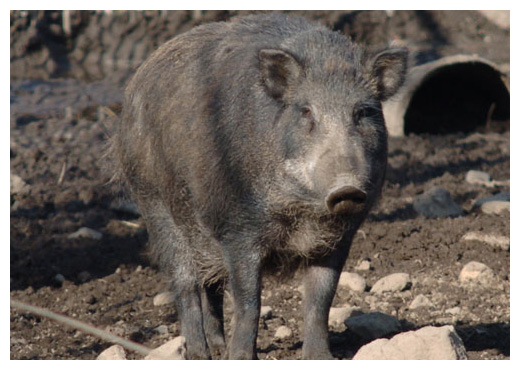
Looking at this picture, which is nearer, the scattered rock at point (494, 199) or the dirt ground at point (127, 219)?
the dirt ground at point (127, 219)

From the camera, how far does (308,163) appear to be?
474 centimetres

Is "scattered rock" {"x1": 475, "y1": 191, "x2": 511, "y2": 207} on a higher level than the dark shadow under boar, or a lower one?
lower

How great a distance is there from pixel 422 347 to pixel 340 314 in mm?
1737

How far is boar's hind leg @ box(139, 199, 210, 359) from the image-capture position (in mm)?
5875

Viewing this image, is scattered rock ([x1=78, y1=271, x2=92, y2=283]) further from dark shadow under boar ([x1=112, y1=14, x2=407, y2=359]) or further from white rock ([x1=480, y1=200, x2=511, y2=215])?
white rock ([x1=480, y1=200, x2=511, y2=215])

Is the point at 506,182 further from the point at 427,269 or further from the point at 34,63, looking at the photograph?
the point at 34,63

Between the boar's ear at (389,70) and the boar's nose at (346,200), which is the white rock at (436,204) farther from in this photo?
the boar's nose at (346,200)

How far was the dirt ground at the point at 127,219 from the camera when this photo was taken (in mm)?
6379

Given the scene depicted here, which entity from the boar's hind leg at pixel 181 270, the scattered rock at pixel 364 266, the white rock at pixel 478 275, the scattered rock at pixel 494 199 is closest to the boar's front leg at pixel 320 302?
the boar's hind leg at pixel 181 270

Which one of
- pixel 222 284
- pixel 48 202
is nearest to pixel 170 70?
pixel 222 284

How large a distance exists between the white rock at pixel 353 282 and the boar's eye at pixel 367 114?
7.52 feet

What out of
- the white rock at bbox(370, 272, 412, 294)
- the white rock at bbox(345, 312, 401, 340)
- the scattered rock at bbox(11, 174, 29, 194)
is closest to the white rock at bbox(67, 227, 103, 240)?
the scattered rock at bbox(11, 174, 29, 194)

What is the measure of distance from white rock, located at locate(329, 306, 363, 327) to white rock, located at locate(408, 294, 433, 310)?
406 millimetres

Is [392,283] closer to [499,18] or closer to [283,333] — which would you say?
[283,333]
